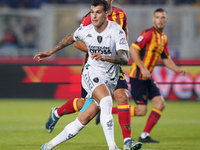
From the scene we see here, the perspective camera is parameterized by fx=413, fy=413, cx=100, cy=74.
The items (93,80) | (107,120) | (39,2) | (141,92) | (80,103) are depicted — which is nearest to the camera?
(107,120)

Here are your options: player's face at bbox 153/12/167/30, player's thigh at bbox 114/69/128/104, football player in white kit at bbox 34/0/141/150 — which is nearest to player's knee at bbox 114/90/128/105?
player's thigh at bbox 114/69/128/104

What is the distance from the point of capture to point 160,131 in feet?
23.1

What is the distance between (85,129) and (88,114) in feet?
9.26

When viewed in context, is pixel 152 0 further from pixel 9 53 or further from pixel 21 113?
pixel 21 113

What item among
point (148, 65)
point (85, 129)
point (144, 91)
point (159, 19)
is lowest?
point (85, 129)

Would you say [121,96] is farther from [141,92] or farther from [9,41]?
[9,41]

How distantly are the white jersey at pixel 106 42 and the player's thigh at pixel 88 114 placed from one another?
408mm

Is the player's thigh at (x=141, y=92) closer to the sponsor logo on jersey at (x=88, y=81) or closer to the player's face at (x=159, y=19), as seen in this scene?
the player's face at (x=159, y=19)

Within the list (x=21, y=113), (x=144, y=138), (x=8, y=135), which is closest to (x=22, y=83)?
(x=21, y=113)

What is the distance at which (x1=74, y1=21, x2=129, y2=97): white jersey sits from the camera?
4.41 m

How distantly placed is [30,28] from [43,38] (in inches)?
22.2

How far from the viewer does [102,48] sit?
4.44 metres

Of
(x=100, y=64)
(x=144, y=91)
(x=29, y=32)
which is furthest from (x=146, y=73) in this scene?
(x=29, y=32)

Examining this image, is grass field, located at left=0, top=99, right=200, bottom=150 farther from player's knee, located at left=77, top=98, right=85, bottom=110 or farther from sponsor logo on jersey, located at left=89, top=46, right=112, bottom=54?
sponsor logo on jersey, located at left=89, top=46, right=112, bottom=54
